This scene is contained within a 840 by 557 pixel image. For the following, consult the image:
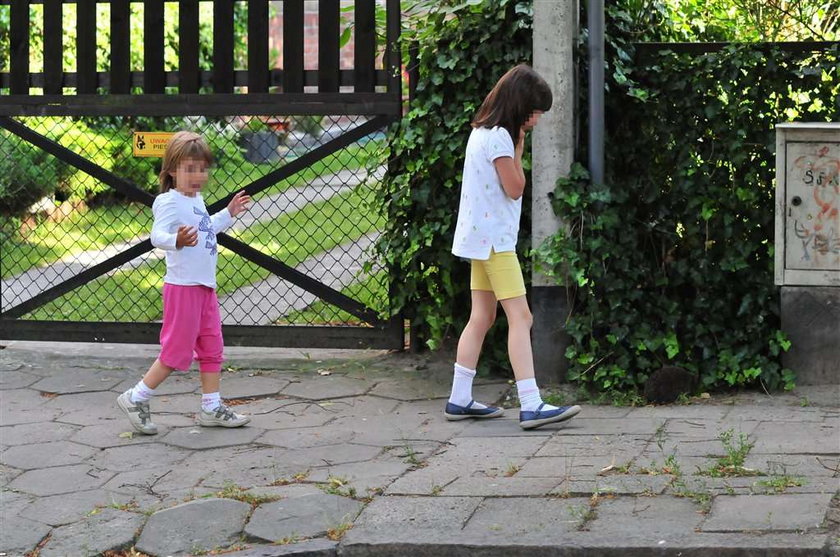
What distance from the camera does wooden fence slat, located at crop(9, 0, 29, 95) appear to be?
7680mm

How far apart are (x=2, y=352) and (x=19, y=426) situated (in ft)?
5.46

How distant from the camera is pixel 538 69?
6.54 meters

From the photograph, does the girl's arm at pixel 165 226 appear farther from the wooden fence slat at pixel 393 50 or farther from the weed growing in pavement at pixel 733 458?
the weed growing in pavement at pixel 733 458

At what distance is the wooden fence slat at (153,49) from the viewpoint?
7509mm

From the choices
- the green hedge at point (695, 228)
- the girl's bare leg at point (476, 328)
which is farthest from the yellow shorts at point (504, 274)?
the green hedge at point (695, 228)

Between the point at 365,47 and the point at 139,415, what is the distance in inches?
99.7

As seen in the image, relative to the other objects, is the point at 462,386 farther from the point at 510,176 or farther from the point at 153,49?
the point at 153,49

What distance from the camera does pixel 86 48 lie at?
7656mm

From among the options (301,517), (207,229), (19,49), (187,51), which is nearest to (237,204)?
(207,229)

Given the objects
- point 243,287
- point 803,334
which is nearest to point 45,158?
point 243,287

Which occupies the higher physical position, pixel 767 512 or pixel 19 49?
pixel 19 49

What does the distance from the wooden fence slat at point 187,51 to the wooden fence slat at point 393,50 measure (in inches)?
45.7

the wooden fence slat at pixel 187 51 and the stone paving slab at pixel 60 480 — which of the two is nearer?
the stone paving slab at pixel 60 480

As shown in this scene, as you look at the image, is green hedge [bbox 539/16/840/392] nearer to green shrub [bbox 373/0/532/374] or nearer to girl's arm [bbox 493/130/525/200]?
green shrub [bbox 373/0/532/374]
